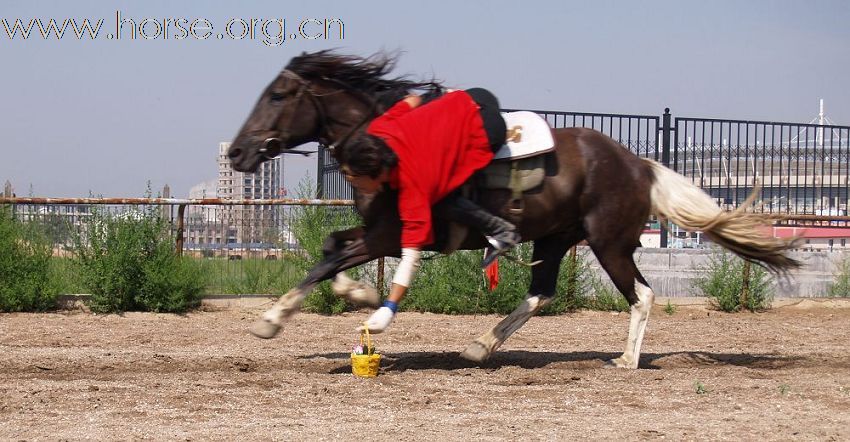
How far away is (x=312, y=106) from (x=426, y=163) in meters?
1.04

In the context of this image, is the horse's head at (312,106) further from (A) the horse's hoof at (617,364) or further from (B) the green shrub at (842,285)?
(B) the green shrub at (842,285)

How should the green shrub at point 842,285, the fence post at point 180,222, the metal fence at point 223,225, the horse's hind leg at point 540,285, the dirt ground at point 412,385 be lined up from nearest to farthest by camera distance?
1. the dirt ground at point 412,385
2. the horse's hind leg at point 540,285
3. the metal fence at point 223,225
4. the fence post at point 180,222
5. the green shrub at point 842,285

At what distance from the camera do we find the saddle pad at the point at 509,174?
273 inches

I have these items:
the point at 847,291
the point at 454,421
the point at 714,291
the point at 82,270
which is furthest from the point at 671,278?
the point at 454,421

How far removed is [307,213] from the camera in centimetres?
1230

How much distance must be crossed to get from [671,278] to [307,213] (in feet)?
17.0

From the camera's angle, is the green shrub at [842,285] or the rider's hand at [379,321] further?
the green shrub at [842,285]

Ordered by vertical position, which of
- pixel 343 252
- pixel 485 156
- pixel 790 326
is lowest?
pixel 790 326

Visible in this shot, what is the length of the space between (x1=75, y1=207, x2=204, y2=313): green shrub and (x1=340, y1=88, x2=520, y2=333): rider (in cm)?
514

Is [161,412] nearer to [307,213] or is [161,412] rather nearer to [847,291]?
[307,213]

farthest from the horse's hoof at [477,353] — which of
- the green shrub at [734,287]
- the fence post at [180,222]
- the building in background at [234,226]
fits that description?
the green shrub at [734,287]

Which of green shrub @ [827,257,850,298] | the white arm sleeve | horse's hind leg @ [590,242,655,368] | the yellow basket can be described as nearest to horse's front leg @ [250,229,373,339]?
the white arm sleeve

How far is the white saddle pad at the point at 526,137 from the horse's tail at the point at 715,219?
1.05 m

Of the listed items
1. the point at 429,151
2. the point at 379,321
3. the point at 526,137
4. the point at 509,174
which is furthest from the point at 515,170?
the point at 379,321
